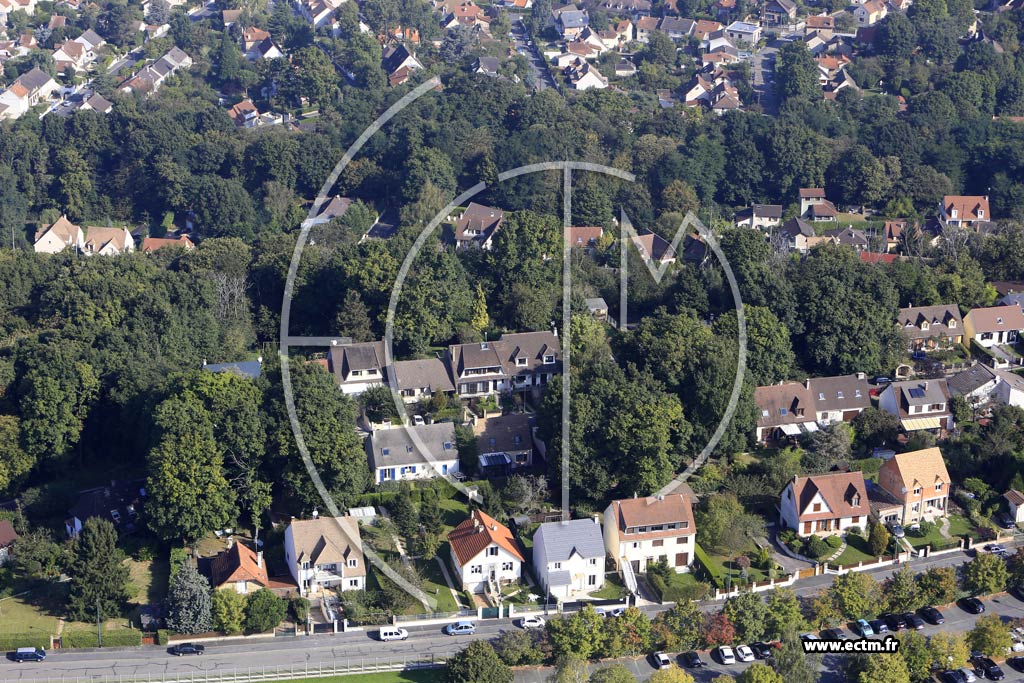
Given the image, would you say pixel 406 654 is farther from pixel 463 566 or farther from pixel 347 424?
pixel 347 424

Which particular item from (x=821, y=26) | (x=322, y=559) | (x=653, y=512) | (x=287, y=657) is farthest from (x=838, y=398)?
(x=821, y=26)

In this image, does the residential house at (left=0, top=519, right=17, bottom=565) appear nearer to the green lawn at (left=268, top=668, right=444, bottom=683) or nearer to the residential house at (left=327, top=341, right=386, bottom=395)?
the green lawn at (left=268, top=668, right=444, bottom=683)

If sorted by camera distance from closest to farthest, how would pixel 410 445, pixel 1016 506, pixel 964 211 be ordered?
pixel 1016 506
pixel 410 445
pixel 964 211

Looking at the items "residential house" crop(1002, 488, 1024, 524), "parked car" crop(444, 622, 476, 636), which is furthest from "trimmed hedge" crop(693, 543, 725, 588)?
"residential house" crop(1002, 488, 1024, 524)

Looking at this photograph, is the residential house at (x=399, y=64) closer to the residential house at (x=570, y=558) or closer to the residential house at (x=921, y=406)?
the residential house at (x=921, y=406)

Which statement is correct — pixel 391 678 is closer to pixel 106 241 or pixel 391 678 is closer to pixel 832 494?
pixel 832 494

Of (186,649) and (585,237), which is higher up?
(585,237)

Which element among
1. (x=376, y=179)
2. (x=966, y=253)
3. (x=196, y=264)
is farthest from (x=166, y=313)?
(x=966, y=253)
